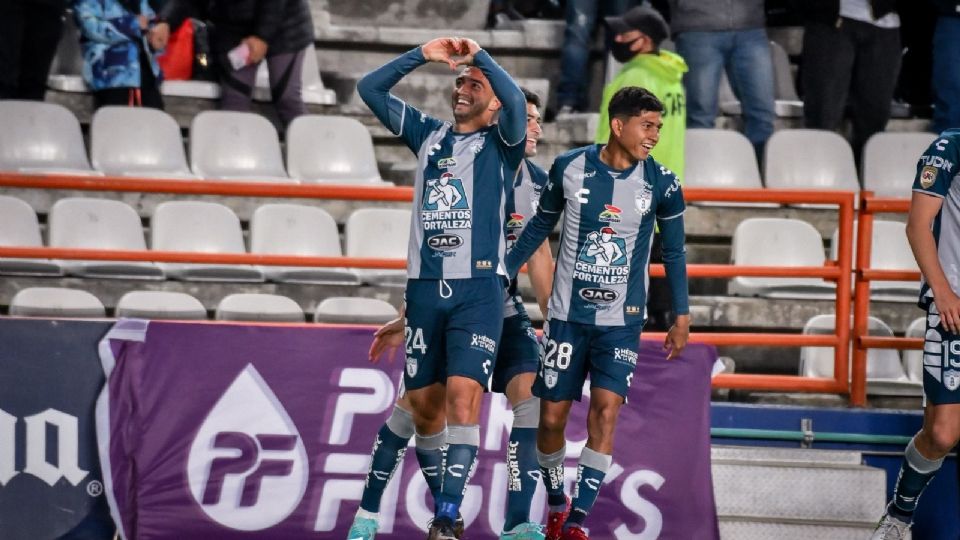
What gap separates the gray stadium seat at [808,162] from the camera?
1148 cm

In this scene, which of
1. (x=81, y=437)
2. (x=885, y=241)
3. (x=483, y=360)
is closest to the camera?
(x=483, y=360)

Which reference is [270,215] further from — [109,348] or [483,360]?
[483,360]

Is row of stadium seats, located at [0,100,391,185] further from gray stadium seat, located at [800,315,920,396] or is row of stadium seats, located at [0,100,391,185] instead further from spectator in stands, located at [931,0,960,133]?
spectator in stands, located at [931,0,960,133]

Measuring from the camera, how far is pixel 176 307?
9359 mm

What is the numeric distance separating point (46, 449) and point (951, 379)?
4.55 m

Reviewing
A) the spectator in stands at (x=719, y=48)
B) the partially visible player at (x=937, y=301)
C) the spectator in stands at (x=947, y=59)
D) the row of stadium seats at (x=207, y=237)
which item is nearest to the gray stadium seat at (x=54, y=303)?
the row of stadium seats at (x=207, y=237)

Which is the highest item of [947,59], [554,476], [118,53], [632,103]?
[632,103]

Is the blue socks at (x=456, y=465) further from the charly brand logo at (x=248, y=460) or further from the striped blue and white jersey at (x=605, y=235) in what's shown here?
the charly brand logo at (x=248, y=460)

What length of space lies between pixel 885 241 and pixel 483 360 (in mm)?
4644

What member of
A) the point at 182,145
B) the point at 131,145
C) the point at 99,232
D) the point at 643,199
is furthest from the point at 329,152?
the point at 643,199

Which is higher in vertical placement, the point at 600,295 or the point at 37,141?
the point at 600,295

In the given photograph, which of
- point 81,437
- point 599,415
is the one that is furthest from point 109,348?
point 599,415

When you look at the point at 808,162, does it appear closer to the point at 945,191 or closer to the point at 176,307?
the point at 945,191

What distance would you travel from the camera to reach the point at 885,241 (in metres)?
10.8
